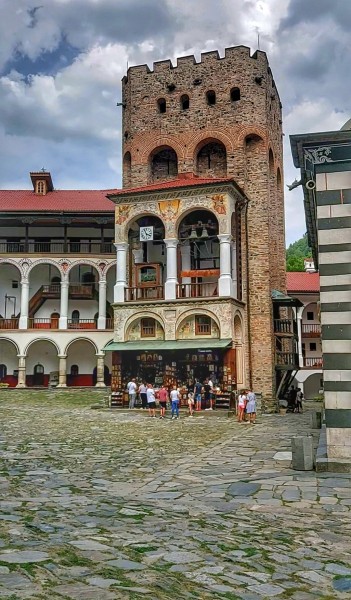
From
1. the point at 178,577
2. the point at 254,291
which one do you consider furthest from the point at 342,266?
the point at 254,291

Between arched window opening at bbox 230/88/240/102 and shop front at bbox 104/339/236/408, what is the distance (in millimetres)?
14328

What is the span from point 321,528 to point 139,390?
21.4 metres

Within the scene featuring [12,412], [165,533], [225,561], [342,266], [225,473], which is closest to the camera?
[225,561]

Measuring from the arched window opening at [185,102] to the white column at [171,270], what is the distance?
9.22 metres

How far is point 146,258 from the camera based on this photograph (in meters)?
32.1

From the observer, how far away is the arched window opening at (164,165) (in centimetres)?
3362

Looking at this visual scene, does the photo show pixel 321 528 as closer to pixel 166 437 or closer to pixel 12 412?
pixel 166 437

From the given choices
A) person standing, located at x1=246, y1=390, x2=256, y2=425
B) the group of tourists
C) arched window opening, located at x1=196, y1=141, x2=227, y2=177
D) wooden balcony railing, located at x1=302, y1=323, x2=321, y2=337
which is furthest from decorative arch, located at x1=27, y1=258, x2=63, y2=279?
person standing, located at x1=246, y1=390, x2=256, y2=425

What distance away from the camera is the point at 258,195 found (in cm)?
3130

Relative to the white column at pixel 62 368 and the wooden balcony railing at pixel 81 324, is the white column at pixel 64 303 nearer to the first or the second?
the wooden balcony railing at pixel 81 324

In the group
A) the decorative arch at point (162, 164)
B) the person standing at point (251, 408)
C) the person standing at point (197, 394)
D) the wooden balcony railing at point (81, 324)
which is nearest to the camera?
the person standing at point (251, 408)

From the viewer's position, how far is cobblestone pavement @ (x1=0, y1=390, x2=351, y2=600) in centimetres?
445

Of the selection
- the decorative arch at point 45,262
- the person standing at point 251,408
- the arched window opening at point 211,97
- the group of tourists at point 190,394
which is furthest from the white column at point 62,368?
the person standing at point 251,408

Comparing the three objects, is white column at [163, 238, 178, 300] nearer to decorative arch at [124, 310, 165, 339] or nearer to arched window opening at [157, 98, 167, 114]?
decorative arch at [124, 310, 165, 339]
